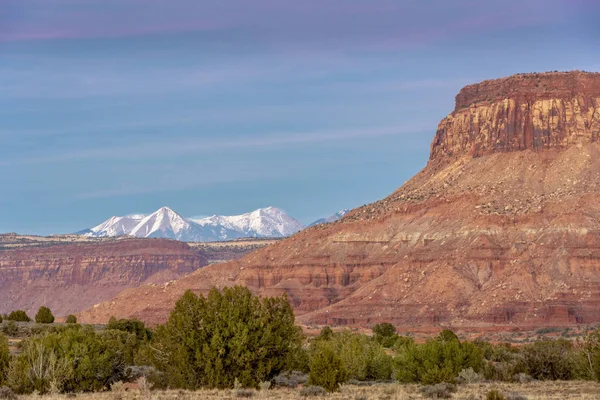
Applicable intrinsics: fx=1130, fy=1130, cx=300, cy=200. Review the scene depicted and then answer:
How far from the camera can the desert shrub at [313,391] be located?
42156mm

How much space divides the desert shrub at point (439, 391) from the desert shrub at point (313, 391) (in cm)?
381

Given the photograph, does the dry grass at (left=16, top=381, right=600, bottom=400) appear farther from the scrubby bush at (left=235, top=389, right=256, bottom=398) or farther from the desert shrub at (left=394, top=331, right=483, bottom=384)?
the desert shrub at (left=394, top=331, right=483, bottom=384)

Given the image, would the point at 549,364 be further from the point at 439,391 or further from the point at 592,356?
the point at 439,391

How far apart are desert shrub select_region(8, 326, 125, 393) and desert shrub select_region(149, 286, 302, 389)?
3.57 metres

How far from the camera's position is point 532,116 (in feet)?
524

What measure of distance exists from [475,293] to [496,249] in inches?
315

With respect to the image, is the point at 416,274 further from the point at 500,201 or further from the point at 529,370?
the point at 529,370

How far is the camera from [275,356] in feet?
152

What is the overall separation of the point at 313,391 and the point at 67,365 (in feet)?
36.5

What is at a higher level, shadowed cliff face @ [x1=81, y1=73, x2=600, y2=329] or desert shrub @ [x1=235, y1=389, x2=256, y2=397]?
shadowed cliff face @ [x1=81, y1=73, x2=600, y2=329]

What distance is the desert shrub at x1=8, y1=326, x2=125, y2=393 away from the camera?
45.6m

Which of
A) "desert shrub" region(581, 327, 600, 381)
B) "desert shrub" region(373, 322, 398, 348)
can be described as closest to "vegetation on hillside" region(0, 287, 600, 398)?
"desert shrub" region(581, 327, 600, 381)

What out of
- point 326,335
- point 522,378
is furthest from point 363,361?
point 326,335

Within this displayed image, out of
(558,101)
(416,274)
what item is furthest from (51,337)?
(558,101)
